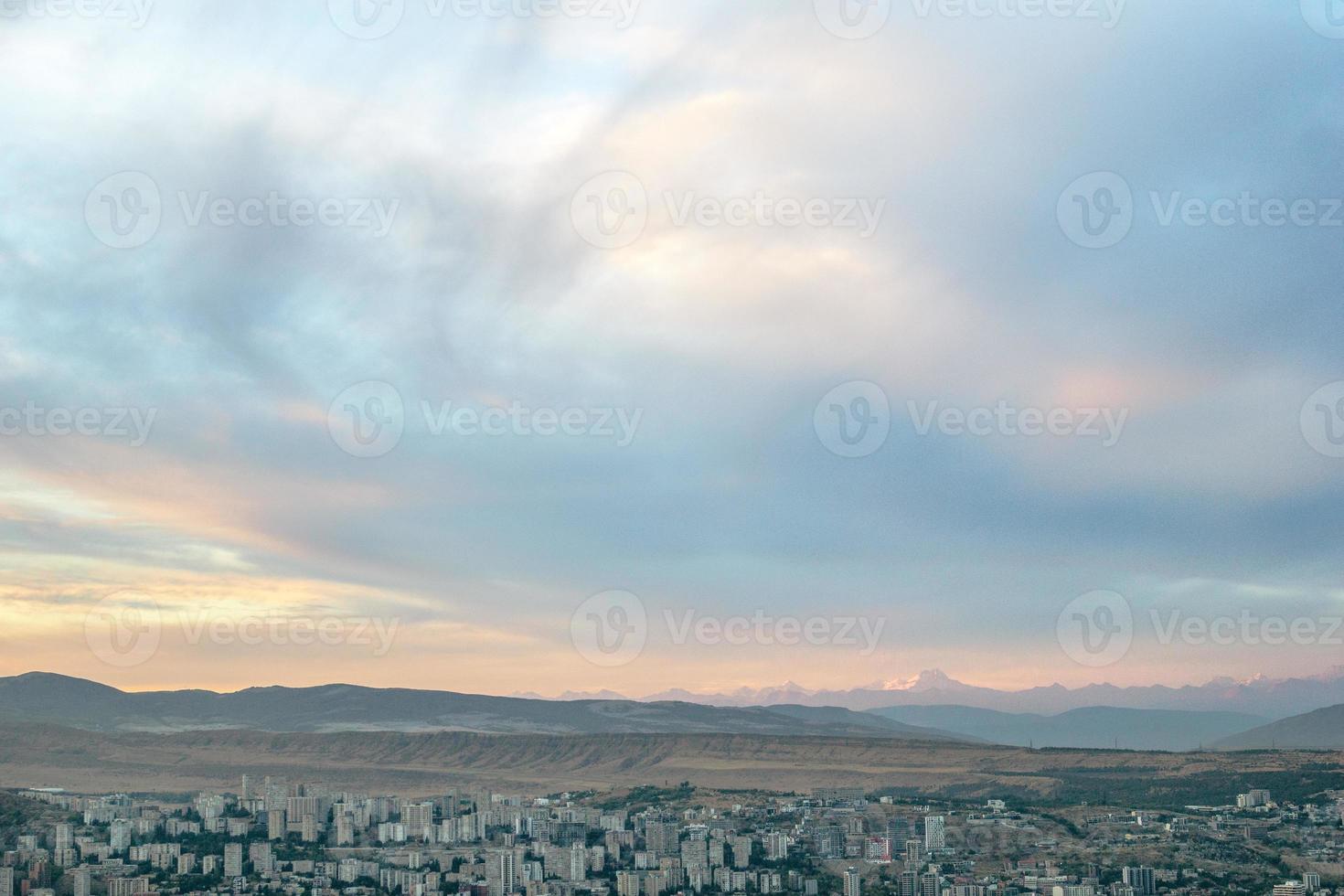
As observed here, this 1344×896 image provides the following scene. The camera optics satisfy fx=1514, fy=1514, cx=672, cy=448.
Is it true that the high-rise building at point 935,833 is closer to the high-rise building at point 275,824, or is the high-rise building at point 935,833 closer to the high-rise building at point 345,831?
the high-rise building at point 345,831

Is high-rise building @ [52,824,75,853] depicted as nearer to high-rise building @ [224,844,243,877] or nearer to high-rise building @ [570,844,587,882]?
high-rise building @ [224,844,243,877]

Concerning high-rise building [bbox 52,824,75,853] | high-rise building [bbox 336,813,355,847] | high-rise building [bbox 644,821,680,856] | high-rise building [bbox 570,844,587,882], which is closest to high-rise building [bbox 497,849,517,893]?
high-rise building [bbox 570,844,587,882]

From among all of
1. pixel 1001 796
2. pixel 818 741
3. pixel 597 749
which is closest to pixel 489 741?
pixel 597 749

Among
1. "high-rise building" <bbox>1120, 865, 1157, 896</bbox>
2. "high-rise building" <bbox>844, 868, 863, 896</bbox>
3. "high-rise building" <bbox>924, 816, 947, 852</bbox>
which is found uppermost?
"high-rise building" <bbox>924, 816, 947, 852</bbox>

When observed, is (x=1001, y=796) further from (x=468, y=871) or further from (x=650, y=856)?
(x=468, y=871)

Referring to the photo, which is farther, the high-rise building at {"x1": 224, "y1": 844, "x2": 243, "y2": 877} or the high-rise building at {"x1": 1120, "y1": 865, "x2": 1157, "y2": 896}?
the high-rise building at {"x1": 224, "y1": 844, "x2": 243, "y2": 877}
